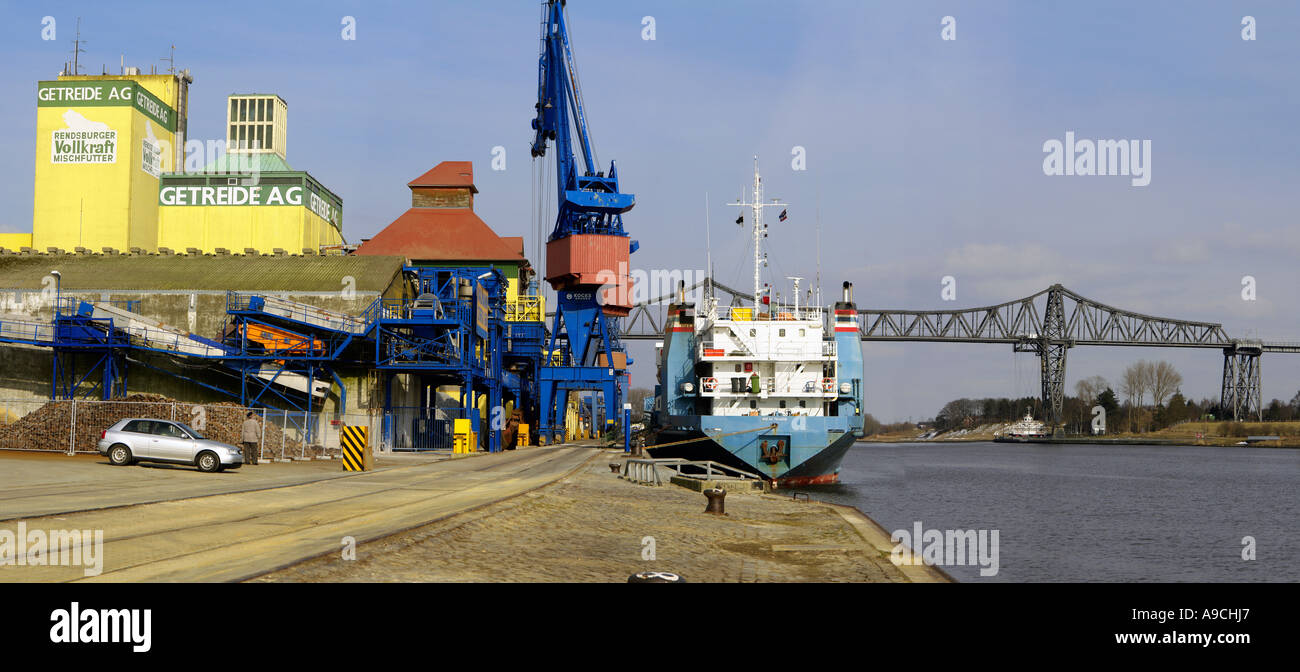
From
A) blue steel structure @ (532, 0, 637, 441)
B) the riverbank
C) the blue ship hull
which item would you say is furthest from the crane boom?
the riverbank

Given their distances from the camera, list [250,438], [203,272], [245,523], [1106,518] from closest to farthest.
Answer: [245,523] < [250,438] < [1106,518] < [203,272]

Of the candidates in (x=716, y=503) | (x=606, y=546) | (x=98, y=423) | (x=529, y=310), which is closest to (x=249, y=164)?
(x=529, y=310)

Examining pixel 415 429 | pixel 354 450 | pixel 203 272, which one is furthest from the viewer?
pixel 415 429

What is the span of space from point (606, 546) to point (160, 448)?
18787 mm

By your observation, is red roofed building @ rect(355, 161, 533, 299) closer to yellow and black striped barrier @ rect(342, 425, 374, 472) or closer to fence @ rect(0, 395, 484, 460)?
fence @ rect(0, 395, 484, 460)

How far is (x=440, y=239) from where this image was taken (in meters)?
101

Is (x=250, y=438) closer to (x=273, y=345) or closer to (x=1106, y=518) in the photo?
(x=273, y=345)

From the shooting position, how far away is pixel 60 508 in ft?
59.3

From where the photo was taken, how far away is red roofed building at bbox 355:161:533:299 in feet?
325

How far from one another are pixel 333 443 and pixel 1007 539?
1346 inches

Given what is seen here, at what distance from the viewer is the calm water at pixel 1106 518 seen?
79.6 feet

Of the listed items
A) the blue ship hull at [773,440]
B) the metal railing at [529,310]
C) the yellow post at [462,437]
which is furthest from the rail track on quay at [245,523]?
the metal railing at [529,310]

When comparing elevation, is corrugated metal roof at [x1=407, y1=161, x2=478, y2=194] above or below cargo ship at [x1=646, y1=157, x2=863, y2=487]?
above

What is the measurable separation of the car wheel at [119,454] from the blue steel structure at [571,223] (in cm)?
4828
